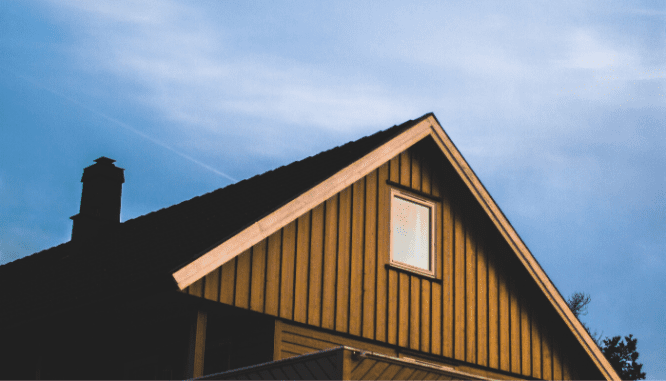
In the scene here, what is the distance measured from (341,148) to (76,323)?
20.7 feet

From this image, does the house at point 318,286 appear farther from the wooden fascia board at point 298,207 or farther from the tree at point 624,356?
the tree at point 624,356

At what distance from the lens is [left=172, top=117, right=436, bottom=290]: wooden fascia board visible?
1240 cm

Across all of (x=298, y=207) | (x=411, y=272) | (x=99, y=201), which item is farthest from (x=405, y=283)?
(x=99, y=201)

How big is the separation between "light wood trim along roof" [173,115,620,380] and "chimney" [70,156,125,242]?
8.67 meters

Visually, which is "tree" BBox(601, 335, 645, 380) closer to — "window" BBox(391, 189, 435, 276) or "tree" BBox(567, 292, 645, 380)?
"tree" BBox(567, 292, 645, 380)

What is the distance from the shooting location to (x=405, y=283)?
52.1ft

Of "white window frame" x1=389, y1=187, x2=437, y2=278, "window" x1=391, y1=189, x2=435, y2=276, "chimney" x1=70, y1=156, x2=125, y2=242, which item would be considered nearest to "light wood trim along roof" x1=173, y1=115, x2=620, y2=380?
"white window frame" x1=389, y1=187, x2=437, y2=278

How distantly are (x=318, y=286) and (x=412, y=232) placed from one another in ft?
9.28

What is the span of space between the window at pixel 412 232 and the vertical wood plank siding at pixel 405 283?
0.54 ft

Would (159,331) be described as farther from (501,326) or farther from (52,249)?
(52,249)

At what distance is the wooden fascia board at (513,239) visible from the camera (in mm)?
16781

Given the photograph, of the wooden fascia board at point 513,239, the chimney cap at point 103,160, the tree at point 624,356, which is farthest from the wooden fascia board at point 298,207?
the tree at point 624,356

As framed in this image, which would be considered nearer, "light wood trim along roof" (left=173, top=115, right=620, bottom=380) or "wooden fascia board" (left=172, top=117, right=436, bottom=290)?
"wooden fascia board" (left=172, top=117, right=436, bottom=290)

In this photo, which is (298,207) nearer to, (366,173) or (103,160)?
(366,173)
